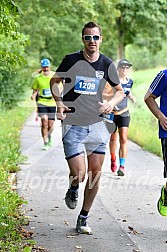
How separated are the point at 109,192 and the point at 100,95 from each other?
3.00 meters

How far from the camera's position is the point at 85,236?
7074 millimetres

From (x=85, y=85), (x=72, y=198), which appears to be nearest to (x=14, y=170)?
(x=72, y=198)

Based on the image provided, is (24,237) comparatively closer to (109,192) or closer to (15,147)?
(109,192)

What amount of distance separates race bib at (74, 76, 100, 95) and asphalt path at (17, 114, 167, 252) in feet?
5.03

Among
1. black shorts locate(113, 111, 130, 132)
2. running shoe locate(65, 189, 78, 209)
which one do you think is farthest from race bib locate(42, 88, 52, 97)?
running shoe locate(65, 189, 78, 209)

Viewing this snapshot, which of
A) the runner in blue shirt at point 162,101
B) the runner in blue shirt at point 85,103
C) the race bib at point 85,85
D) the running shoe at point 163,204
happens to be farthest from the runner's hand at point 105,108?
the running shoe at point 163,204

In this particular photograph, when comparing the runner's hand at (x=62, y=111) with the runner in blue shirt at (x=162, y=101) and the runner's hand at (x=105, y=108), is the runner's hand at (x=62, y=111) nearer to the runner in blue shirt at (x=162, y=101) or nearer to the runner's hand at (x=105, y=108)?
the runner's hand at (x=105, y=108)

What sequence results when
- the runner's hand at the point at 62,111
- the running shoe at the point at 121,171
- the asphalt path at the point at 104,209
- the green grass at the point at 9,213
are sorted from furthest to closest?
the running shoe at the point at 121,171
the runner's hand at the point at 62,111
the asphalt path at the point at 104,209
the green grass at the point at 9,213

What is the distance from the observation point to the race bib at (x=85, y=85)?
7027mm

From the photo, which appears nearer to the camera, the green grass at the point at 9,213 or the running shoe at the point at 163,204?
the green grass at the point at 9,213

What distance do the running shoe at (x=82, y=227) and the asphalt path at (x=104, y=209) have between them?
0.22ft

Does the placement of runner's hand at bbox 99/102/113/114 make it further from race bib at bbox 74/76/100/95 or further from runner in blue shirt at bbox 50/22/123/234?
race bib at bbox 74/76/100/95

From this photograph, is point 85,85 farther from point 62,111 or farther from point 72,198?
point 72,198

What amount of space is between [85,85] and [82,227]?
1525mm
